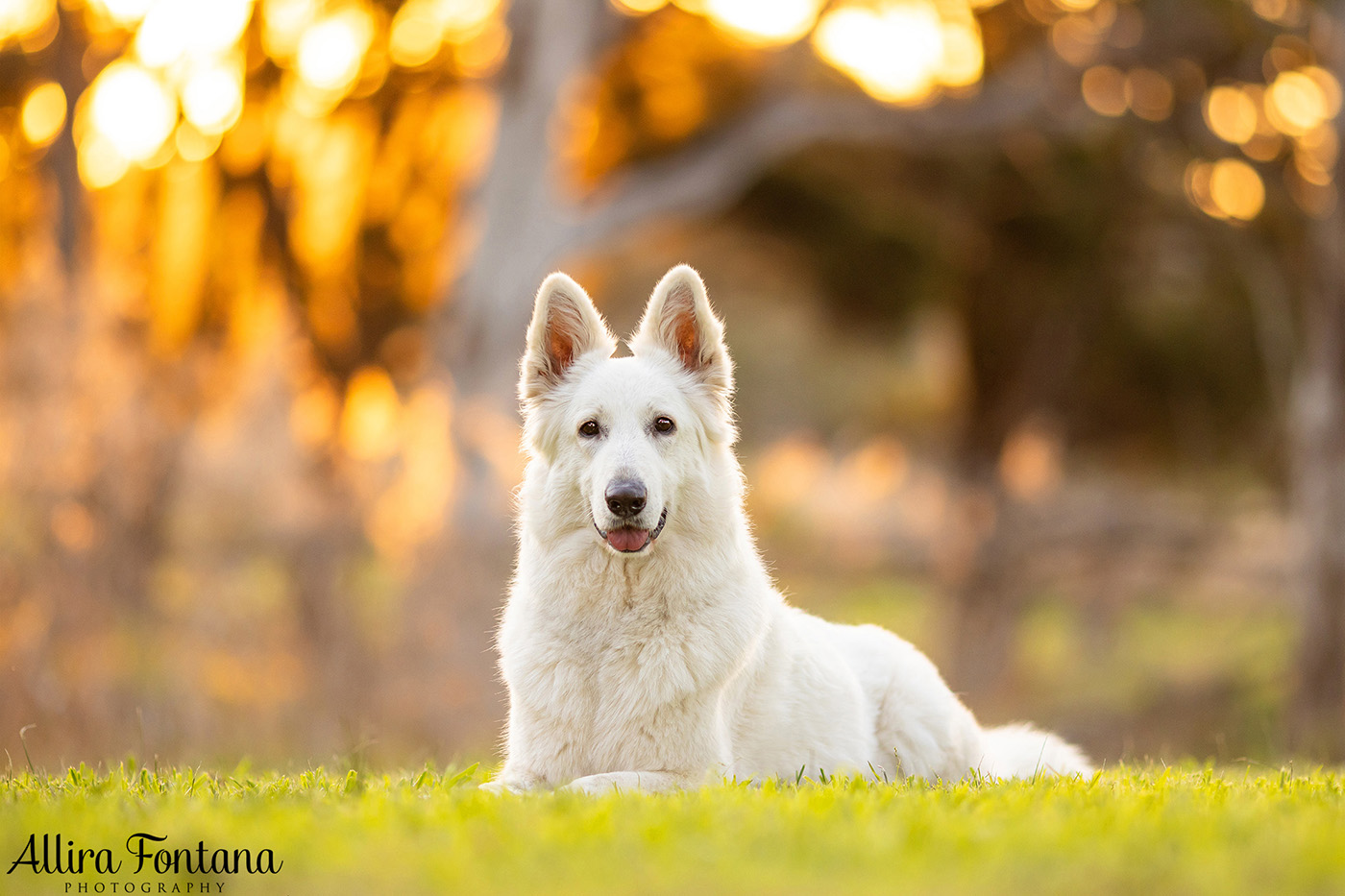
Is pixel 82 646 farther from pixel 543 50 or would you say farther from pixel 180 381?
pixel 543 50

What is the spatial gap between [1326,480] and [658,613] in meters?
9.91

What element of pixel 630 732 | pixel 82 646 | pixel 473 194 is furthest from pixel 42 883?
pixel 473 194

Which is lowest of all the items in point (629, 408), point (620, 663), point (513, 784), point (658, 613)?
point (513, 784)

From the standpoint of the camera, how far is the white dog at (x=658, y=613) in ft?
15.1

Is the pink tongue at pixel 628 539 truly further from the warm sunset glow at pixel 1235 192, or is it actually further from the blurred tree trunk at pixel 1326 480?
the warm sunset glow at pixel 1235 192

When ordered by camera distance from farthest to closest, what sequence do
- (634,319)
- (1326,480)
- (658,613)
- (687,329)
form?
(634,319) → (1326,480) → (687,329) → (658,613)

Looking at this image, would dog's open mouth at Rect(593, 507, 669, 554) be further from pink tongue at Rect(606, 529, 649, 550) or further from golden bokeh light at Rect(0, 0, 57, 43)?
golden bokeh light at Rect(0, 0, 57, 43)

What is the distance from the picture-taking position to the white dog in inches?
181

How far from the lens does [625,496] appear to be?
15.1 feet

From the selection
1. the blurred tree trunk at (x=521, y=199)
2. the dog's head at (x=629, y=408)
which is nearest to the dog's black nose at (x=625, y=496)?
the dog's head at (x=629, y=408)

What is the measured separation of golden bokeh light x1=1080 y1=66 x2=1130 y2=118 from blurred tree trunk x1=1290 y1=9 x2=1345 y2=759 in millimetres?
2586

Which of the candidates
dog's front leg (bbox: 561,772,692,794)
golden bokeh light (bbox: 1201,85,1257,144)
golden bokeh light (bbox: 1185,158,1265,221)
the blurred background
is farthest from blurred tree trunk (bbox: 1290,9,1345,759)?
dog's front leg (bbox: 561,772,692,794)

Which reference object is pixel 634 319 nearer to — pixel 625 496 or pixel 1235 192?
pixel 1235 192

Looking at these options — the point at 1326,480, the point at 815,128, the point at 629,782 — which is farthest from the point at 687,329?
the point at 815,128
